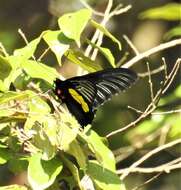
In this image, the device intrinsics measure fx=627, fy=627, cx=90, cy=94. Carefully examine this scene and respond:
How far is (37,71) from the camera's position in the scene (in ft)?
3.98

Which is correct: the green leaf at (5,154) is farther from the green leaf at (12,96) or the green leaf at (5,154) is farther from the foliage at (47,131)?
the green leaf at (12,96)

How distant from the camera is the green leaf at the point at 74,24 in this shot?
1.18 metres

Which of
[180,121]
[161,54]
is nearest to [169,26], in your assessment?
[161,54]

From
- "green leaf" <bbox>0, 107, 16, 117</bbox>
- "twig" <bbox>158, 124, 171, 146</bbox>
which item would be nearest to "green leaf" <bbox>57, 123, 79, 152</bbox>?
"green leaf" <bbox>0, 107, 16, 117</bbox>

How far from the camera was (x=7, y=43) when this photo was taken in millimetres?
2939

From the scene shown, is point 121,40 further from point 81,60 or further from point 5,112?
point 5,112

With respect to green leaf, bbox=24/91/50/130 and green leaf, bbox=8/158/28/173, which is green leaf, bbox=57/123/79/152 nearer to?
green leaf, bbox=24/91/50/130

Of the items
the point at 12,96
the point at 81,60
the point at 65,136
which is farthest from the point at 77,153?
the point at 81,60

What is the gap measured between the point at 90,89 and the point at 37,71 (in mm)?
190

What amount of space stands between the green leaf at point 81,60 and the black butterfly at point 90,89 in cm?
2

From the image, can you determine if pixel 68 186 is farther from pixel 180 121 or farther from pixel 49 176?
pixel 180 121

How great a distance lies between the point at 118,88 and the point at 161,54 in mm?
1424

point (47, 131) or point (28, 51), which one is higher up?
point (28, 51)

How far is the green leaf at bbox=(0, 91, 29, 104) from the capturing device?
1079 mm
